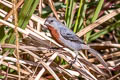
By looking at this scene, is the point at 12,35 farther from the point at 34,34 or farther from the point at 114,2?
the point at 114,2

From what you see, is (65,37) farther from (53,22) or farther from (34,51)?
(34,51)

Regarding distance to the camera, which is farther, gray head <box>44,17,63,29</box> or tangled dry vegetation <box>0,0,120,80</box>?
gray head <box>44,17,63,29</box>

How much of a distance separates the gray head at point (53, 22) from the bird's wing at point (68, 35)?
0.06 m

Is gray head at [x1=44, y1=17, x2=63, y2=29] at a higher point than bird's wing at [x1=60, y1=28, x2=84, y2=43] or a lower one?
higher

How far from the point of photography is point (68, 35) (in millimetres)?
3078

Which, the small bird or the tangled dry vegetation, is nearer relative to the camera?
the tangled dry vegetation

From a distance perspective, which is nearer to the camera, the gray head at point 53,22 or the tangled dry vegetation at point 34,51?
the tangled dry vegetation at point 34,51

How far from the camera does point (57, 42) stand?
2990 millimetres

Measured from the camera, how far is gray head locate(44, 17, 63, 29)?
2921 millimetres

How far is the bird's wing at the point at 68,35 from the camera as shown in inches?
117

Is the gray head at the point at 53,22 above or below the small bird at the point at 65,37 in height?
above

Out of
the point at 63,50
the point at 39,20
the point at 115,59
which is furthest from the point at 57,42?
the point at 115,59

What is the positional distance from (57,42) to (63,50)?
0.11 metres

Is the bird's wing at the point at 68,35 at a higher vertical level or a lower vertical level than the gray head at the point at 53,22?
lower
